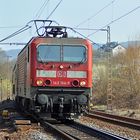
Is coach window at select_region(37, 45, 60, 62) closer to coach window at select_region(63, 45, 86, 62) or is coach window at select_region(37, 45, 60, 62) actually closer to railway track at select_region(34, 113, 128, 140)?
coach window at select_region(63, 45, 86, 62)

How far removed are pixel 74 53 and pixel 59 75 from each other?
1100 mm

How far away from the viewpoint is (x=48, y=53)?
1820 cm

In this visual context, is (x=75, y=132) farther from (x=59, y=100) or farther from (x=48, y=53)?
(x=48, y=53)

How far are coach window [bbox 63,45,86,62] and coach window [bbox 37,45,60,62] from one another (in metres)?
0.31

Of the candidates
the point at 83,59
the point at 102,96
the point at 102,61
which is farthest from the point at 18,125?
the point at 102,61

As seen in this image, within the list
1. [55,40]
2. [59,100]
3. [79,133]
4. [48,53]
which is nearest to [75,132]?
[79,133]

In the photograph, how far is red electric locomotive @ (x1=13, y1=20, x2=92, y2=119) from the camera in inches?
703

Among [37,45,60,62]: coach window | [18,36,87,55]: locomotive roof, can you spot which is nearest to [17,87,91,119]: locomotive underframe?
[37,45,60,62]: coach window

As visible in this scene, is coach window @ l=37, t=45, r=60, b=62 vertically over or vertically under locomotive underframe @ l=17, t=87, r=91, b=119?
over

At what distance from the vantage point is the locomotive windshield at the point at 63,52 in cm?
1818

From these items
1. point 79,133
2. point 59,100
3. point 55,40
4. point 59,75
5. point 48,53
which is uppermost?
point 55,40

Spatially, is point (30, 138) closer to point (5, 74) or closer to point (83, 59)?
point (83, 59)

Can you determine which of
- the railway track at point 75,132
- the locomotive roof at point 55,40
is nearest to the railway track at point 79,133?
the railway track at point 75,132

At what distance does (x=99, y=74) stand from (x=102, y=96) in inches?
115
